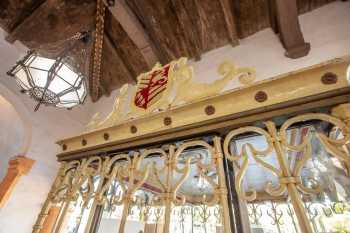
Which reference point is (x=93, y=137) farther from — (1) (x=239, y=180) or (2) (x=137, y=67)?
(2) (x=137, y=67)

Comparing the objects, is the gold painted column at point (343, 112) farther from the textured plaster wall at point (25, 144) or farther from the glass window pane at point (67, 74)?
the textured plaster wall at point (25, 144)

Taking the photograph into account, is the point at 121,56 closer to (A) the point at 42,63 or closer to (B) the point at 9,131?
(A) the point at 42,63

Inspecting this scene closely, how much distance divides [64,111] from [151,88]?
2575mm

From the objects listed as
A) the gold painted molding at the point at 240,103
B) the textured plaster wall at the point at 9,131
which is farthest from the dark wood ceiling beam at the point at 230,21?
the textured plaster wall at the point at 9,131

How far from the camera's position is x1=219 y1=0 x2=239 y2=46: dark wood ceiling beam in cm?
202

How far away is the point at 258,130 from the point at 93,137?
2.70 feet

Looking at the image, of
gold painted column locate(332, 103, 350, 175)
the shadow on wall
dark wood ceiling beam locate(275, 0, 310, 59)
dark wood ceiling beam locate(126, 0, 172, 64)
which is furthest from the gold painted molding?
the shadow on wall

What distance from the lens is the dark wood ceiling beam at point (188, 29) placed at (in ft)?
7.27

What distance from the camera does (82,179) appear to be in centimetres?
84

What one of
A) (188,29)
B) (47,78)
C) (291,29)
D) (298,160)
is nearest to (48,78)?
(47,78)

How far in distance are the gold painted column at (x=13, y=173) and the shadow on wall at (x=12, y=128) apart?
5.2 inches

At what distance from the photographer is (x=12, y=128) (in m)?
2.55

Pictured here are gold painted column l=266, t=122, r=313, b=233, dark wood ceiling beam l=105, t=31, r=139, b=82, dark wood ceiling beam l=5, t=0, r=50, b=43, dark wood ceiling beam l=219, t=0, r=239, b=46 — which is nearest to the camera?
gold painted column l=266, t=122, r=313, b=233

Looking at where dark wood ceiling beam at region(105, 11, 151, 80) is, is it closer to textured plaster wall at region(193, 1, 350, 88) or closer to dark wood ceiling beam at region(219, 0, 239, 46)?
textured plaster wall at region(193, 1, 350, 88)
